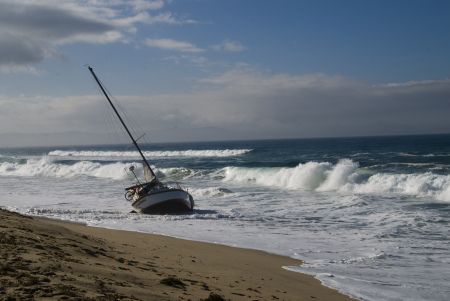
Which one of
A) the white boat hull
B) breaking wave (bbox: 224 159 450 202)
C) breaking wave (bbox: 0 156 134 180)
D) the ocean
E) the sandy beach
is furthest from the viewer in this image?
breaking wave (bbox: 0 156 134 180)

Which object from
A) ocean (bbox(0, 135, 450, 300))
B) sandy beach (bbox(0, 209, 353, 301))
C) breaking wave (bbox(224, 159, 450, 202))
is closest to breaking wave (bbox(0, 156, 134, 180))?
breaking wave (bbox(224, 159, 450, 202))

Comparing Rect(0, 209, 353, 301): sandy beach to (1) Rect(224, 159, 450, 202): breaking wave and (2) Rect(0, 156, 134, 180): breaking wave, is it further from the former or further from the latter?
(2) Rect(0, 156, 134, 180): breaking wave

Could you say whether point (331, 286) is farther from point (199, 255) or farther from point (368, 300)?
point (199, 255)

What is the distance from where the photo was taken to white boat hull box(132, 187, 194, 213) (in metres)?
18.0

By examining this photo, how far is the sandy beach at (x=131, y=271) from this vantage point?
16.3 ft

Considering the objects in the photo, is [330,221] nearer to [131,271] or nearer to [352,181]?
[131,271]

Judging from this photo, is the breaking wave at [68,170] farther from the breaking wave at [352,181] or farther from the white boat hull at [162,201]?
the white boat hull at [162,201]

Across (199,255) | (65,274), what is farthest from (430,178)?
(65,274)

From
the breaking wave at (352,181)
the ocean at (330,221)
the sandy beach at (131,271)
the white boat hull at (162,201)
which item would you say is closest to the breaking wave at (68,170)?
the breaking wave at (352,181)

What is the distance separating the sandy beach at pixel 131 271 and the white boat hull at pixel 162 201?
7.28 m

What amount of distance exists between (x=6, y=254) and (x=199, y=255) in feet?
15.2

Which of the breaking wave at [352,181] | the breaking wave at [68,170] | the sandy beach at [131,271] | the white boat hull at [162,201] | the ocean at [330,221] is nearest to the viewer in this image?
the sandy beach at [131,271]

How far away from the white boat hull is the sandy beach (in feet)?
23.9

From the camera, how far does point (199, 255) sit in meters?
9.62
